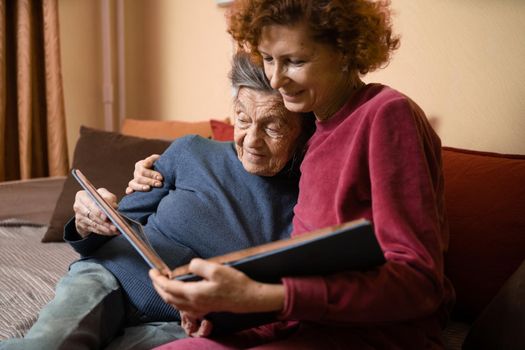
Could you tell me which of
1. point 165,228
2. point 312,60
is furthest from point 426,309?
point 165,228

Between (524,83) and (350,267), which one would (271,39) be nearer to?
(350,267)

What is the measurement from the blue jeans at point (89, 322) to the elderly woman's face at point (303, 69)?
0.58 m

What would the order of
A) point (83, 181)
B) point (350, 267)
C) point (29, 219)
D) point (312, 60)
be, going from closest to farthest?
point (350, 267) < point (312, 60) < point (83, 181) < point (29, 219)

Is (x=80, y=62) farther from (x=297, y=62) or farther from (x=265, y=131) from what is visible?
(x=297, y=62)

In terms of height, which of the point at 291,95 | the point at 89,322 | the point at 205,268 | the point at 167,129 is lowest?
the point at 89,322

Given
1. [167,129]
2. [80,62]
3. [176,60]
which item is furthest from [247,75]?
[80,62]

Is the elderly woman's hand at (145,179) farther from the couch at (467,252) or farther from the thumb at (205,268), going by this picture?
the thumb at (205,268)

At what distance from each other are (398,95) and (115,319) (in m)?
0.77

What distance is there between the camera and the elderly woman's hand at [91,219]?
1.19m

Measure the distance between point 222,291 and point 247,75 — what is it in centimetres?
61

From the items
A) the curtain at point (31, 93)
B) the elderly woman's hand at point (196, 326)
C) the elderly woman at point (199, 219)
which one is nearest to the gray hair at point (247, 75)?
the elderly woman at point (199, 219)

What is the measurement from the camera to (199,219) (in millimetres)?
1276

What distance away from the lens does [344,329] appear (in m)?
0.91

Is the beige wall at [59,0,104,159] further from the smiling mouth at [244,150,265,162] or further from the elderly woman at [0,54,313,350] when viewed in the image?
the smiling mouth at [244,150,265,162]
